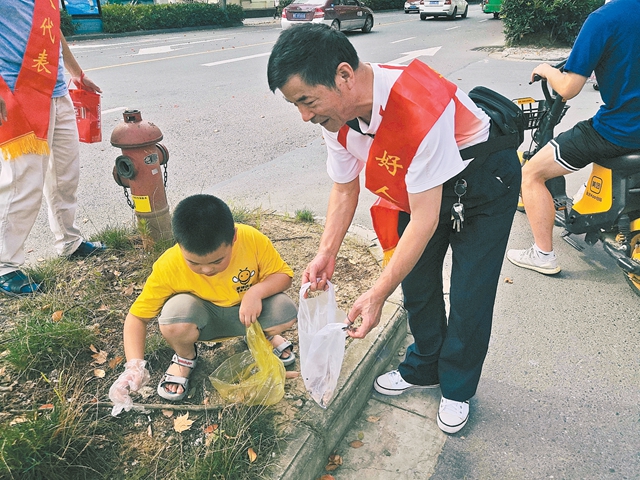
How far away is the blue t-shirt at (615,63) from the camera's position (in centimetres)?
268

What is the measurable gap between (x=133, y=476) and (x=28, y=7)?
270 centimetres

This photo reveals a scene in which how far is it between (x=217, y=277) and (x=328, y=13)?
17470 millimetres

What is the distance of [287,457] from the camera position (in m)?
2.03

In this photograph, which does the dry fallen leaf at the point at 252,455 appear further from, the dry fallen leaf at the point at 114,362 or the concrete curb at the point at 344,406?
the dry fallen leaf at the point at 114,362

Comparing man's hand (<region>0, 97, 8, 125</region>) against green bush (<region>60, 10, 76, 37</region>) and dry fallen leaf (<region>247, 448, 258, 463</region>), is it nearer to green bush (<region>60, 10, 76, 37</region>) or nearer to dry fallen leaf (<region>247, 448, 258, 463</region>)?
dry fallen leaf (<region>247, 448, 258, 463</region>)

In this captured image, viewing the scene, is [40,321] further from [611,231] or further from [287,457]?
[611,231]

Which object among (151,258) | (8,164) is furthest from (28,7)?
(151,258)

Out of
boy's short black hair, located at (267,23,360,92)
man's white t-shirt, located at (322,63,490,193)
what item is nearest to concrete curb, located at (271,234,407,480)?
man's white t-shirt, located at (322,63,490,193)

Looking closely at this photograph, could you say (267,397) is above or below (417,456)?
above

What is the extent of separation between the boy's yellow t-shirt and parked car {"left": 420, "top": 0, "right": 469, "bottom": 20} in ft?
81.4

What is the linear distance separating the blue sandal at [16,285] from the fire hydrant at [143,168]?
28.3 inches

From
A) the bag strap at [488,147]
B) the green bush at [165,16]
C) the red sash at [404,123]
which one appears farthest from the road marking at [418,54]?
the green bush at [165,16]

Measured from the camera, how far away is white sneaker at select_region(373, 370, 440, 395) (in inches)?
102

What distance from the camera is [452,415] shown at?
2.39 metres
